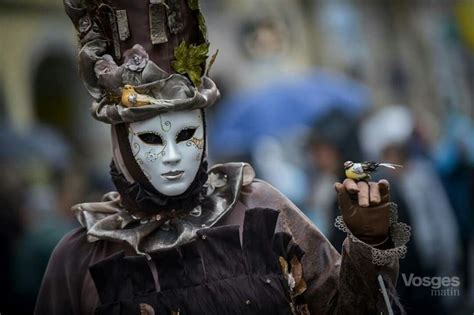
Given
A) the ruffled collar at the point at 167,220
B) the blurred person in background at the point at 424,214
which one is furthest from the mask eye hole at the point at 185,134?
the blurred person in background at the point at 424,214

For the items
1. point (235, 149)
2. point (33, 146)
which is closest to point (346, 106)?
point (235, 149)

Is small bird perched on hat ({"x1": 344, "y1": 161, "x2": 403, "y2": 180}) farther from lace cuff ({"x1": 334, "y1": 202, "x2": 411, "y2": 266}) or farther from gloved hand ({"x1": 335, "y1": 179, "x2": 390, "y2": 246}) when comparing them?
lace cuff ({"x1": 334, "y1": 202, "x2": 411, "y2": 266})

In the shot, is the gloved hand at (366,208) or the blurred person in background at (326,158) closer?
the gloved hand at (366,208)

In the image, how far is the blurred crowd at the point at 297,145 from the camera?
961 centimetres

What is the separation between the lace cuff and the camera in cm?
512

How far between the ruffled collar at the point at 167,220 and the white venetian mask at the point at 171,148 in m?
0.15

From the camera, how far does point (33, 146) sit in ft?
52.1

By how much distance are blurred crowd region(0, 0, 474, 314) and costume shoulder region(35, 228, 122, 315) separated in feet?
3.90

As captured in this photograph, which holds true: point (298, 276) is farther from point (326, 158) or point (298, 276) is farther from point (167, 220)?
point (326, 158)

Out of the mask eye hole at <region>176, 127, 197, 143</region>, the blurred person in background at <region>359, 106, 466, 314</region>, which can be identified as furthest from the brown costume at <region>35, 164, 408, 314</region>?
the blurred person in background at <region>359, 106, 466, 314</region>

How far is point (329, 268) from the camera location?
5434 millimetres

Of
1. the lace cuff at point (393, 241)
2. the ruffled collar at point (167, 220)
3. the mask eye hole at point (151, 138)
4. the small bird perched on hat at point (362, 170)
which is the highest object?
the mask eye hole at point (151, 138)

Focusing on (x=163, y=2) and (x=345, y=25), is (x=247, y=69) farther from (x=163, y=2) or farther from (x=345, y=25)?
(x=163, y=2)

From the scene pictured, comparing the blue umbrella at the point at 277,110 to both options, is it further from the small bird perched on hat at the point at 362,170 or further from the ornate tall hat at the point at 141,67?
the small bird perched on hat at the point at 362,170
